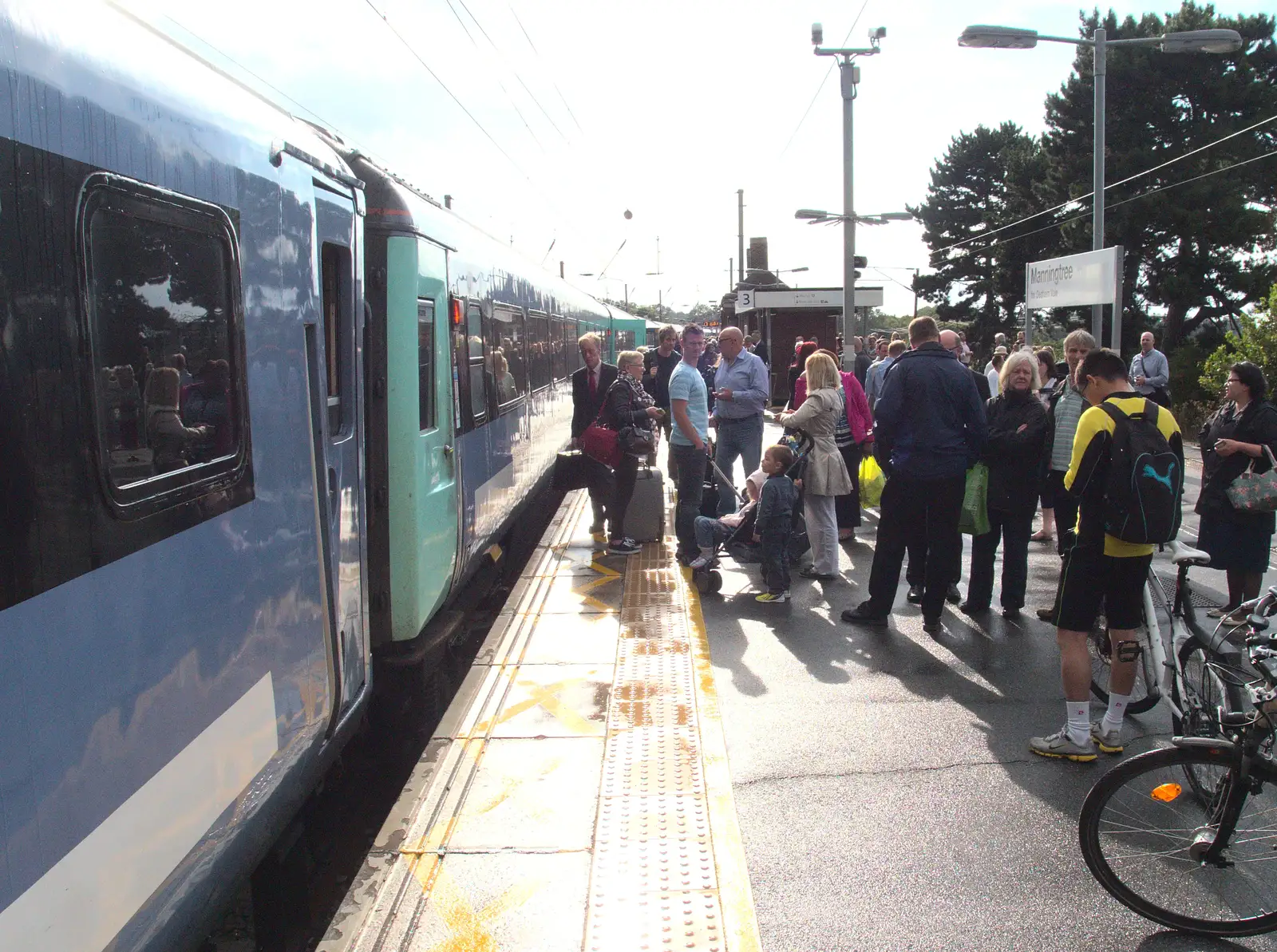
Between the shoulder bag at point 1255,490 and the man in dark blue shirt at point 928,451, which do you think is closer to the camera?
the shoulder bag at point 1255,490

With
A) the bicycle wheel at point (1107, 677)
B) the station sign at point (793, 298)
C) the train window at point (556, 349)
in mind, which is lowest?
the bicycle wheel at point (1107, 677)

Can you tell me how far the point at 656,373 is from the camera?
513 inches

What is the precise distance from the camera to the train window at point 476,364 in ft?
23.5

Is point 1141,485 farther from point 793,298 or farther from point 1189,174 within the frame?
point 1189,174

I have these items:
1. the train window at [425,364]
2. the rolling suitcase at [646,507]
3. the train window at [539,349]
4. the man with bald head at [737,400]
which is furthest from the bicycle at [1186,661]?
the train window at [539,349]

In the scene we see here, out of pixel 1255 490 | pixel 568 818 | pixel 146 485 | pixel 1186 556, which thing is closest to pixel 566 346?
pixel 1255 490

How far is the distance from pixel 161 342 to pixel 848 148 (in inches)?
683

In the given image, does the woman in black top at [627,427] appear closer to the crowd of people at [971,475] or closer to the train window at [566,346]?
the crowd of people at [971,475]

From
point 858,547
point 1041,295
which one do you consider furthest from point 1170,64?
point 858,547

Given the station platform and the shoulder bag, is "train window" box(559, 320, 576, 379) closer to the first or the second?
the station platform

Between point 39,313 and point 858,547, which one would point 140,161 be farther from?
point 858,547

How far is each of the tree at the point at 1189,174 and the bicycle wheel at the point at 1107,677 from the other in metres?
31.7

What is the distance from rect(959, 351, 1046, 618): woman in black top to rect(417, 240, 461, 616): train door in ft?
10.5

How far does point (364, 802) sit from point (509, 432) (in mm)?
4014
